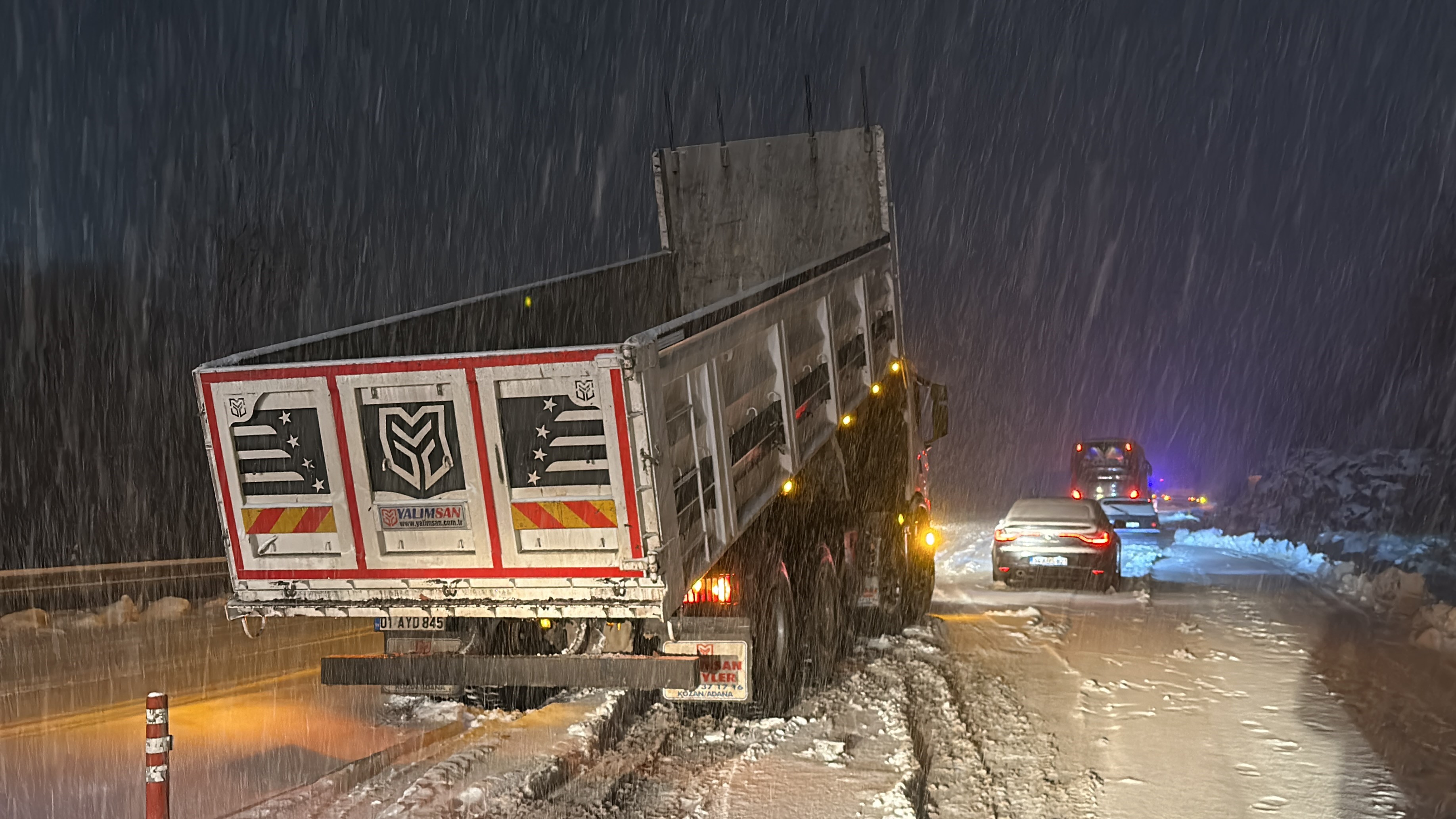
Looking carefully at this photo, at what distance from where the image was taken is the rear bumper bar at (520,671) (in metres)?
6.34

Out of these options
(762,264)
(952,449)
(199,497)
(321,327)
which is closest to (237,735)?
(762,264)

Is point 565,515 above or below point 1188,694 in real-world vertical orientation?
above

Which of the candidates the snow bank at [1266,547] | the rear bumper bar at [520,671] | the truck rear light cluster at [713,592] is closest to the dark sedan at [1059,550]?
the snow bank at [1266,547]

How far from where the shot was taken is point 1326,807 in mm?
5531

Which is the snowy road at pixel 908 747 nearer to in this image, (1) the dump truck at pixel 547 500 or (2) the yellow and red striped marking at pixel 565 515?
(1) the dump truck at pixel 547 500

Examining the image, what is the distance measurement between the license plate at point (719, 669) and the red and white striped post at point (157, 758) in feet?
8.21

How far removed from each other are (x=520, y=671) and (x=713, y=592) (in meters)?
1.16

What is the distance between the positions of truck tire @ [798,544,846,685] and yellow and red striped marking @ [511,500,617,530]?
104 inches

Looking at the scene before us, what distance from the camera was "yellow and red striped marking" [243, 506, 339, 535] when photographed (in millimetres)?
6242

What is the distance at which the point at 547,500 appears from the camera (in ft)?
19.2

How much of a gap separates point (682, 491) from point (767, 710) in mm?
2068

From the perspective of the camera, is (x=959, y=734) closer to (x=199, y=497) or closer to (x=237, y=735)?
(x=237, y=735)

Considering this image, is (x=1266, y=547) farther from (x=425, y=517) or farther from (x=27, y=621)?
(x=27, y=621)

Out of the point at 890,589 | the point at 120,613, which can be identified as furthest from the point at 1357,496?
the point at 120,613
